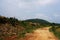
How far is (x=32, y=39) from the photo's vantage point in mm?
23734

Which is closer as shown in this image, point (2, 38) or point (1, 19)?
point (2, 38)

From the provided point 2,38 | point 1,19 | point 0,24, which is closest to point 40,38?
point 2,38

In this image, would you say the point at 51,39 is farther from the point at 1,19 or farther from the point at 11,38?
the point at 1,19

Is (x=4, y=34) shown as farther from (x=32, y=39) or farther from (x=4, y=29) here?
(x=32, y=39)

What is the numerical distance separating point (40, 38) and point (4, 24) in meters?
10.2

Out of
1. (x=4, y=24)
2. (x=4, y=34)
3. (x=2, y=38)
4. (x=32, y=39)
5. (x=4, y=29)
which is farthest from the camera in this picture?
(x=4, y=24)

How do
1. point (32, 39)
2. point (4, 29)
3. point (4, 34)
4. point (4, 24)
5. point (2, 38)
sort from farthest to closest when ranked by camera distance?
point (4, 24), point (4, 29), point (4, 34), point (2, 38), point (32, 39)

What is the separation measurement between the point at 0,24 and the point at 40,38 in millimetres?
9880

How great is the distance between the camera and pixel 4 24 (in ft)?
107

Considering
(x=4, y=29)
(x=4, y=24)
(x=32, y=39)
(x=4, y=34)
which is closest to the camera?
(x=32, y=39)

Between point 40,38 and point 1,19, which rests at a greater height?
point 1,19

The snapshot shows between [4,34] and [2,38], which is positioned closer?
[2,38]

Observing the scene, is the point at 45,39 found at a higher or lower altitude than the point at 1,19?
lower

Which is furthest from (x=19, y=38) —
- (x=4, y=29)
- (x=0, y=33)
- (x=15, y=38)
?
(x=4, y=29)
